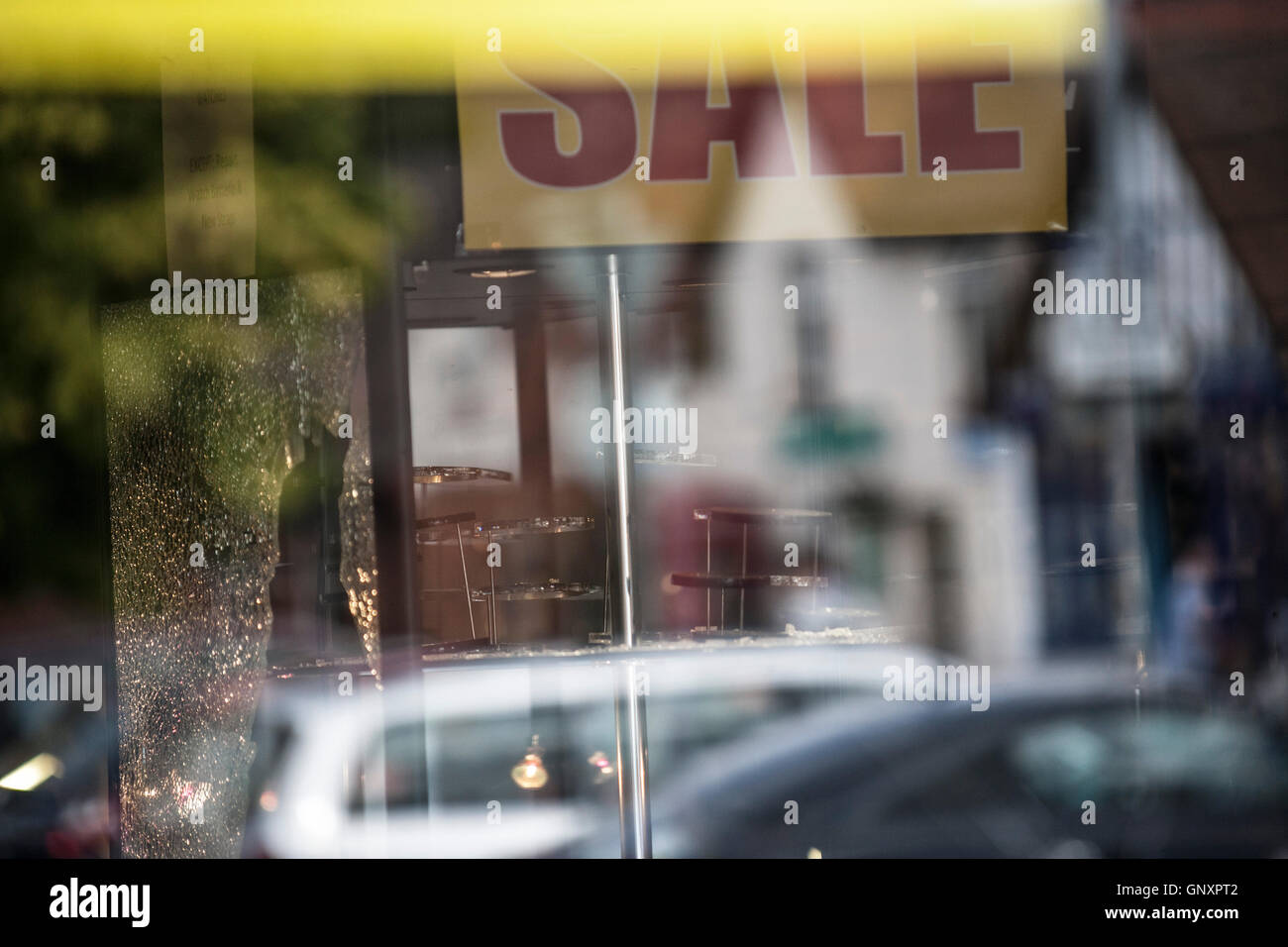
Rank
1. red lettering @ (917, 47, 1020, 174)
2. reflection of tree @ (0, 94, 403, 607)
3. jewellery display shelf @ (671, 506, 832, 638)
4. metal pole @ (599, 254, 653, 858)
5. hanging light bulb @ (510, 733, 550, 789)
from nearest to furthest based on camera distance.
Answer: red lettering @ (917, 47, 1020, 174) → reflection of tree @ (0, 94, 403, 607) → hanging light bulb @ (510, 733, 550, 789) → metal pole @ (599, 254, 653, 858) → jewellery display shelf @ (671, 506, 832, 638)

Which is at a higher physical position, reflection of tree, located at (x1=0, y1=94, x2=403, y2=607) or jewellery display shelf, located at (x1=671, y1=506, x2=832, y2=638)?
reflection of tree, located at (x1=0, y1=94, x2=403, y2=607)

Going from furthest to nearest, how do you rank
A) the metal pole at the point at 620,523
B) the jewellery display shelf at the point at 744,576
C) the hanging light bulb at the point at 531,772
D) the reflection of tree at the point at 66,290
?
1. the jewellery display shelf at the point at 744,576
2. the metal pole at the point at 620,523
3. the hanging light bulb at the point at 531,772
4. the reflection of tree at the point at 66,290

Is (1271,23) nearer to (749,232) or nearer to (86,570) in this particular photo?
(749,232)

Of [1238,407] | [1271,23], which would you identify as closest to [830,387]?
[1238,407]

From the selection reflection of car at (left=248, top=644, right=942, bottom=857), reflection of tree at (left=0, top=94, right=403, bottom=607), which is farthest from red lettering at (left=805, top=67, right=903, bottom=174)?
reflection of car at (left=248, top=644, right=942, bottom=857)

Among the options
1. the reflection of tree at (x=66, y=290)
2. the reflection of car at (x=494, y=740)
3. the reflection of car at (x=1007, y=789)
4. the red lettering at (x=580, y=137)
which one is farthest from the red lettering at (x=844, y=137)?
the reflection of car at (x=1007, y=789)

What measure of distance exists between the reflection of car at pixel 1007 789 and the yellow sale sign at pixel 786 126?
196 centimetres

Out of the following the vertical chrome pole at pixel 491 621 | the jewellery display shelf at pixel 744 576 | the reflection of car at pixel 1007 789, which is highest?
the jewellery display shelf at pixel 744 576

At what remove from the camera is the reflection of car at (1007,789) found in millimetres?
4359

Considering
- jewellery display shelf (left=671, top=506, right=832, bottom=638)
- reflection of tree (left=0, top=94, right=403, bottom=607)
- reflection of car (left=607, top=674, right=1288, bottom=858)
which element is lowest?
reflection of car (left=607, top=674, right=1288, bottom=858)

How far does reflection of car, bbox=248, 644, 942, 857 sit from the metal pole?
5 centimetres

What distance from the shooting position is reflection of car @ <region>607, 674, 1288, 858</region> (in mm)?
4359

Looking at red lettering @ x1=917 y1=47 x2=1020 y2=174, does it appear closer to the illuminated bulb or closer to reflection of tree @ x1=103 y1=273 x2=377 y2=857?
reflection of tree @ x1=103 y1=273 x2=377 y2=857

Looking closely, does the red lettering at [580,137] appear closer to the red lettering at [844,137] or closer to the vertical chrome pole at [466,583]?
the red lettering at [844,137]
